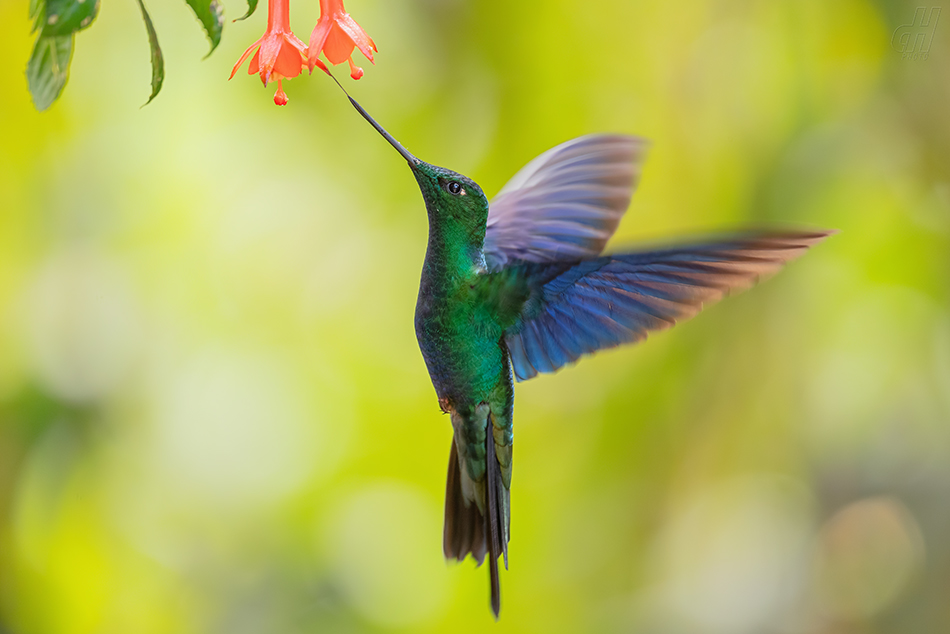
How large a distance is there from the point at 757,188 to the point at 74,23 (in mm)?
2133

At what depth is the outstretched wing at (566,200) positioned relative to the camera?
895 millimetres

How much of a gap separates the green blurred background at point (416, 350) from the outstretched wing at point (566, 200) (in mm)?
1183

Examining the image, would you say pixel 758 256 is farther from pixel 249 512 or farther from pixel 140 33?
pixel 140 33

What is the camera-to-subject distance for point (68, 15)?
563 millimetres

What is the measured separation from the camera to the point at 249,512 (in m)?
2.37

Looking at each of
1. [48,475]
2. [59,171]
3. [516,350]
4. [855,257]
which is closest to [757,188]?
[855,257]

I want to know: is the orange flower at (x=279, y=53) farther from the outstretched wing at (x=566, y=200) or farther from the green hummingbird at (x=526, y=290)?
the outstretched wing at (x=566, y=200)

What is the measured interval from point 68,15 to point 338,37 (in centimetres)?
23

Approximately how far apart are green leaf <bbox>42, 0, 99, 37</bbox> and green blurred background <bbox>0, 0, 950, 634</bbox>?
1700 millimetres

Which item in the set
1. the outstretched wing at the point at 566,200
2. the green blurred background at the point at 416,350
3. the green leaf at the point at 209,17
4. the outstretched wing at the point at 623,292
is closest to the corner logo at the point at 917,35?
the green blurred background at the point at 416,350

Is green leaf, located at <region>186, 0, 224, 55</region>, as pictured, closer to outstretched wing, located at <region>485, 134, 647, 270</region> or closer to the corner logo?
outstretched wing, located at <region>485, 134, 647, 270</region>

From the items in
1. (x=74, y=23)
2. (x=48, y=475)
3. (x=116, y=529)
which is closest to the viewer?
(x=74, y=23)

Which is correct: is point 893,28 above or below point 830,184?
above

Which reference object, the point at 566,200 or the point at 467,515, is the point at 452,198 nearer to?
the point at 566,200
